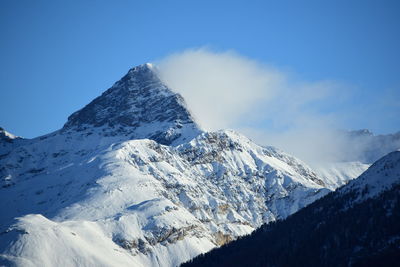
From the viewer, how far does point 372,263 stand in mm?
199125

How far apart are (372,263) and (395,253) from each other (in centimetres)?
730

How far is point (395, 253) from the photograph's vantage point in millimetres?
197125
